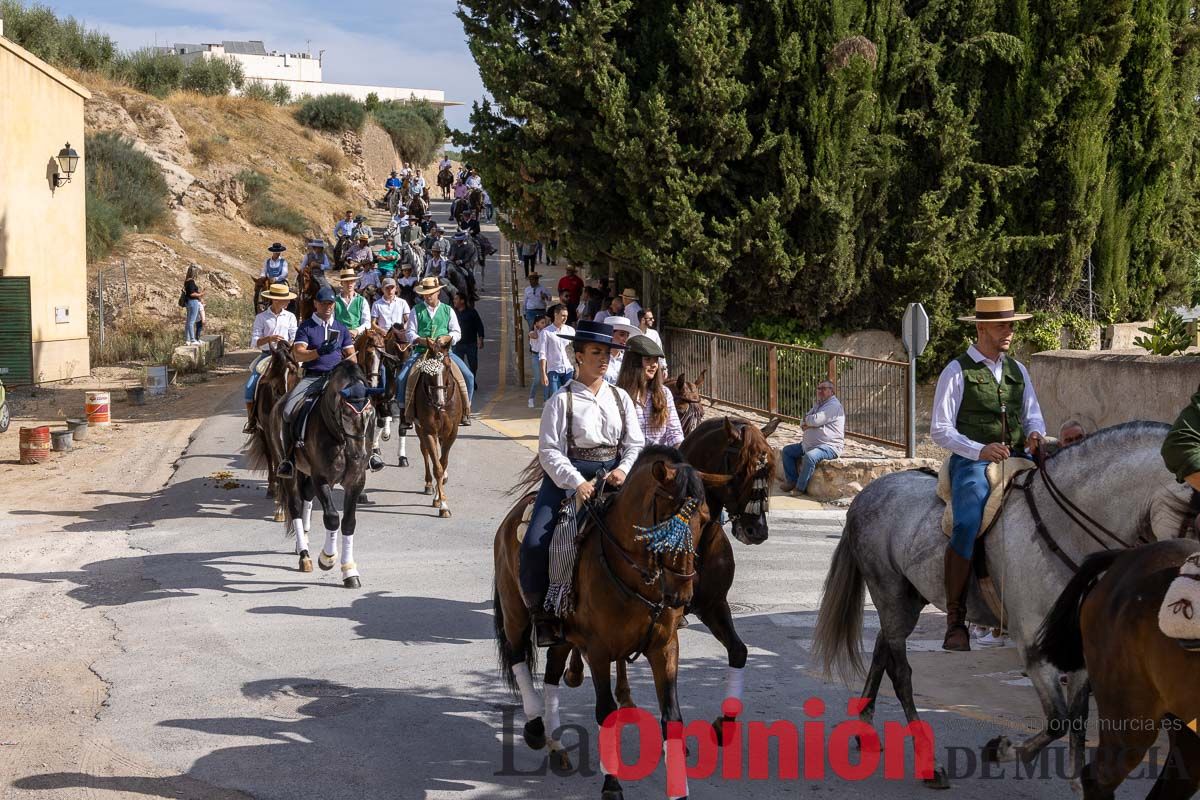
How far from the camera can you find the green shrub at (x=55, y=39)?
172 ft

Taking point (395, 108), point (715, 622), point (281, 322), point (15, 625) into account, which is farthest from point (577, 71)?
point (395, 108)

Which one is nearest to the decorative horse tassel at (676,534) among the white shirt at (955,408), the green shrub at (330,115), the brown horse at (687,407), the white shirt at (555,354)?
the white shirt at (955,408)

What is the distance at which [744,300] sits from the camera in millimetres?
24406

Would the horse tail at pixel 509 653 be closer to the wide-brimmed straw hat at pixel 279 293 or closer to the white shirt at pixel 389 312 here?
the wide-brimmed straw hat at pixel 279 293

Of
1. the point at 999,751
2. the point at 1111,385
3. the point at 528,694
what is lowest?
the point at 999,751

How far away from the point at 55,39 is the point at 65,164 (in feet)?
99.7

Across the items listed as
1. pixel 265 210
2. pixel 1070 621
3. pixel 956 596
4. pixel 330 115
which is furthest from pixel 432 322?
pixel 330 115

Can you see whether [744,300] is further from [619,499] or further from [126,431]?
[619,499]

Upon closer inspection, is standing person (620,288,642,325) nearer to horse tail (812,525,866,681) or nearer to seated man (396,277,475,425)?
seated man (396,277,475,425)

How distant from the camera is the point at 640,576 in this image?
21.5 feet

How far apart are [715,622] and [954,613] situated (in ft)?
5.05

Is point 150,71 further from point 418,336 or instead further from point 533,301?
point 418,336

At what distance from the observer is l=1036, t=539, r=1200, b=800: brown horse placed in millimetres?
5621

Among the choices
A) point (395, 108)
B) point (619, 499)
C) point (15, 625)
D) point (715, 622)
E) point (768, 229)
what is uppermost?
point (395, 108)
